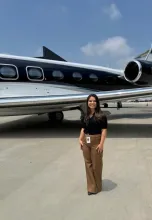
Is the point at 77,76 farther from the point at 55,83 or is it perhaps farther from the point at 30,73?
the point at 30,73

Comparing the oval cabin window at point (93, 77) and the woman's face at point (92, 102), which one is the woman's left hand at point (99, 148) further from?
the oval cabin window at point (93, 77)

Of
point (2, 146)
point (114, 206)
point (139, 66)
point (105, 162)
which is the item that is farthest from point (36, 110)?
point (114, 206)

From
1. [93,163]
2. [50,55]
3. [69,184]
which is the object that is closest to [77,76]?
[50,55]

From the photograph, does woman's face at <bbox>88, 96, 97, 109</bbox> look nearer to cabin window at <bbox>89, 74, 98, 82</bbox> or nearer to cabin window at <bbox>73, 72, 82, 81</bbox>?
cabin window at <bbox>73, 72, 82, 81</bbox>

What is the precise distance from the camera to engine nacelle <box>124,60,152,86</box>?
45.1 feet

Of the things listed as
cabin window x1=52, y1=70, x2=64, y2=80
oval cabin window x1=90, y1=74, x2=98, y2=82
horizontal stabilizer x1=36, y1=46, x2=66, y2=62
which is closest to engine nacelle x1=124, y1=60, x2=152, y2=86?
oval cabin window x1=90, y1=74, x2=98, y2=82

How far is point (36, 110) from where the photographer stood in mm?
12211

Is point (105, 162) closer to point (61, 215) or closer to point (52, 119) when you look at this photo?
point (61, 215)

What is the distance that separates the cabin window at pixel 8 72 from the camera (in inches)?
473

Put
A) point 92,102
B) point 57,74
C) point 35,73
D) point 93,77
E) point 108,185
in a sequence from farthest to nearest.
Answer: point 93,77 < point 57,74 < point 35,73 < point 108,185 < point 92,102

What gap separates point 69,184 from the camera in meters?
5.02

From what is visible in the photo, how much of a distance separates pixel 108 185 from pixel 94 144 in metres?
→ 0.87

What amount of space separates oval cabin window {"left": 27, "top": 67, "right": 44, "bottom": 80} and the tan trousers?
8566mm

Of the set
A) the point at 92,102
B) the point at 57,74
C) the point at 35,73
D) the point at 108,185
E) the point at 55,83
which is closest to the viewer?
the point at 92,102
